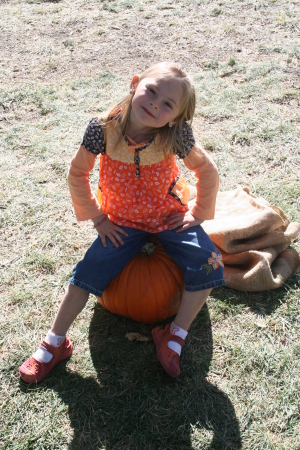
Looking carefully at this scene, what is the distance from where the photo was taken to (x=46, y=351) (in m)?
2.66

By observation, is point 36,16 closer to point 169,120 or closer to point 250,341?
point 169,120

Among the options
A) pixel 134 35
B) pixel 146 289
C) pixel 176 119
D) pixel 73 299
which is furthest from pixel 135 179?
pixel 134 35

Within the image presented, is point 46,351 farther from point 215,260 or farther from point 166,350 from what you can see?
point 215,260

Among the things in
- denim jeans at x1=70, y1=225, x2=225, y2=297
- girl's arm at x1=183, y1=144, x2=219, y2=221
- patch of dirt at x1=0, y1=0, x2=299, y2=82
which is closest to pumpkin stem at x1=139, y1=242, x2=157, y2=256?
denim jeans at x1=70, y1=225, x2=225, y2=297

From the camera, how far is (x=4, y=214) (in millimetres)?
3914

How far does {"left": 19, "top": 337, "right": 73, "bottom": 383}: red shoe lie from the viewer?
8.52ft

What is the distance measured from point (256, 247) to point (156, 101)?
136 cm

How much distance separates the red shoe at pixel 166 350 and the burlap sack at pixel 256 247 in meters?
0.68

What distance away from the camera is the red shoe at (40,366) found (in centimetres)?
260

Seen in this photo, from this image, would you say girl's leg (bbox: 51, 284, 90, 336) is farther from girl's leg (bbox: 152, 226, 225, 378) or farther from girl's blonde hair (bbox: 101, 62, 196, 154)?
girl's blonde hair (bbox: 101, 62, 196, 154)

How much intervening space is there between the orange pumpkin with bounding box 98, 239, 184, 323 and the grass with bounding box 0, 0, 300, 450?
0.17 meters

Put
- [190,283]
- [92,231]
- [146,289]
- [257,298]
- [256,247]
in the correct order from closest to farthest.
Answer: [190,283], [146,289], [257,298], [256,247], [92,231]

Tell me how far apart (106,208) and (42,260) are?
0.84m

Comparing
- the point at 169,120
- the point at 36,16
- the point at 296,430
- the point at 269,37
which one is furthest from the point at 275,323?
the point at 36,16
